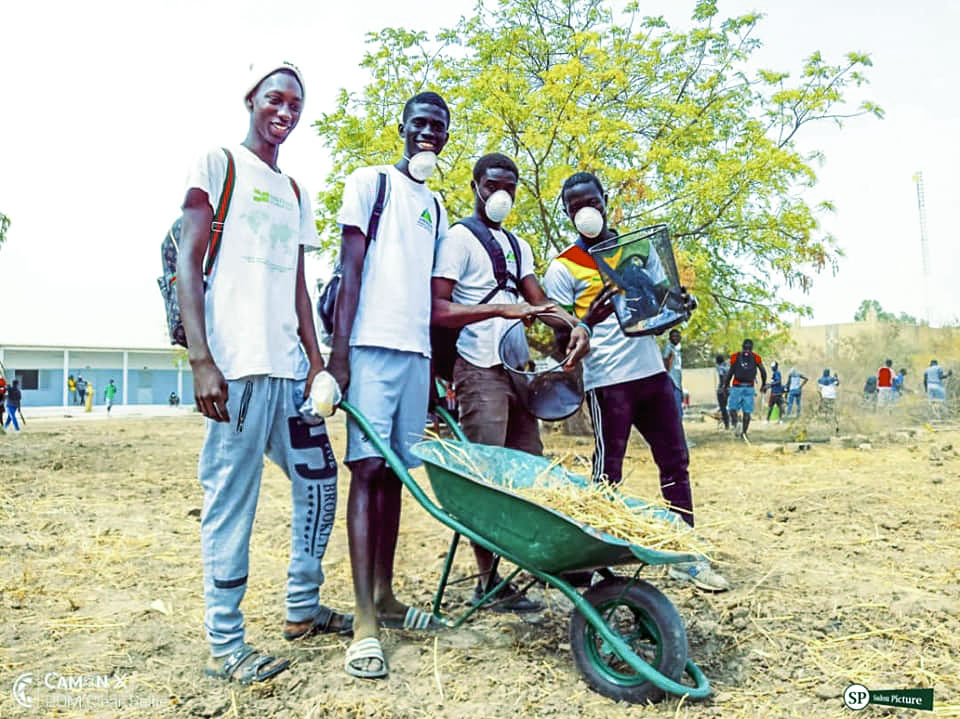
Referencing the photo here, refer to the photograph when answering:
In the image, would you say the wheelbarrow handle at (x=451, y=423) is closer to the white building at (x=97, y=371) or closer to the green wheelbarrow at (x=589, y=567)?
the green wheelbarrow at (x=589, y=567)

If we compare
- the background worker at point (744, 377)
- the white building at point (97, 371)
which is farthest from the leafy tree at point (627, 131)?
the white building at point (97, 371)

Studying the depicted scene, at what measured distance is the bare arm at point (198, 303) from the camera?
2197 millimetres

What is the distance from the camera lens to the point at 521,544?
2164mm

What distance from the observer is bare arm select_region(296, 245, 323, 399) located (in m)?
2.69

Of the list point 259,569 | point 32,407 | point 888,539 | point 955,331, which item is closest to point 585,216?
point 259,569

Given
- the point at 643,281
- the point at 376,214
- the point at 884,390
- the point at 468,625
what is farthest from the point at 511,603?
the point at 884,390

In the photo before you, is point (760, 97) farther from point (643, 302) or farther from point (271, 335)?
point (271, 335)

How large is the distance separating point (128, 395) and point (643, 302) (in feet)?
119

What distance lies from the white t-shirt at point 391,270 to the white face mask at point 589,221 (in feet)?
2.72

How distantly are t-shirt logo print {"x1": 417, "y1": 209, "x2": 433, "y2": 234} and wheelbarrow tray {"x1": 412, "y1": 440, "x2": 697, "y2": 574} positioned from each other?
83 cm

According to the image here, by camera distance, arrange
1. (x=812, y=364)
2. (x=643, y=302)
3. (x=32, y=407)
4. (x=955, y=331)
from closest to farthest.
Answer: (x=643, y=302) → (x=955, y=331) → (x=812, y=364) → (x=32, y=407)

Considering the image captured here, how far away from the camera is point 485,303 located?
9.52 feet

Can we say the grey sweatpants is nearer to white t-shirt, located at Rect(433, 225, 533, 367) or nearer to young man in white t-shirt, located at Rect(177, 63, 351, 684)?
young man in white t-shirt, located at Rect(177, 63, 351, 684)

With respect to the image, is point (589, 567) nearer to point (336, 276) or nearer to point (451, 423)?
point (451, 423)
